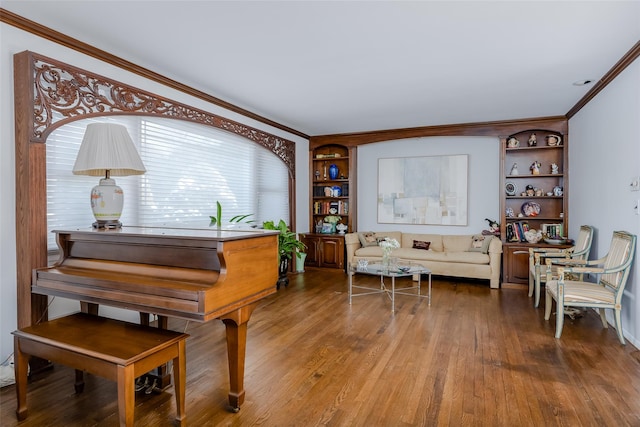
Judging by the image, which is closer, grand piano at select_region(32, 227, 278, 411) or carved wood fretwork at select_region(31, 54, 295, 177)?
grand piano at select_region(32, 227, 278, 411)

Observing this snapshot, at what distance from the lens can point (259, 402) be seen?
2141 millimetres

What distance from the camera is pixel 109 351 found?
170 centimetres

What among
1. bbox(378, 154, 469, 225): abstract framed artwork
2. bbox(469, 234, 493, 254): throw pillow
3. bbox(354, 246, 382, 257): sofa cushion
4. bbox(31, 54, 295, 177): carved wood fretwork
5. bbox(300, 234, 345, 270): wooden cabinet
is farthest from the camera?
bbox(300, 234, 345, 270): wooden cabinet

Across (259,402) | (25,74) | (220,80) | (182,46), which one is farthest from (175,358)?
(220,80)

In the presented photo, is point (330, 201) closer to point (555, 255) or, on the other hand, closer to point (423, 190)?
point (423, 190)

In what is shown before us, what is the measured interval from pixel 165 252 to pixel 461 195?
210 inches

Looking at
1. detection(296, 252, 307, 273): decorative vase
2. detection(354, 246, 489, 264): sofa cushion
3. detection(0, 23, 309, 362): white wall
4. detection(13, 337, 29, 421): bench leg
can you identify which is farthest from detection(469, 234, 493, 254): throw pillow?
detection(0, 23, 309, 362): white wall

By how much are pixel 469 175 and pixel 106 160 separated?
18.1ft

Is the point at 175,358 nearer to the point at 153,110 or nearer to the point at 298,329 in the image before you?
the point at 298,329

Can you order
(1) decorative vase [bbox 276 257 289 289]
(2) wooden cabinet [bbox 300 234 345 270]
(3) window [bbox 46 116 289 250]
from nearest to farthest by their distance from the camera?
(3) window [bbox 46 116 289 250] → (1) decorative vase [bbox 276 257 289 289] → (2) wooden cabinet [bbox 300 234 345 270]

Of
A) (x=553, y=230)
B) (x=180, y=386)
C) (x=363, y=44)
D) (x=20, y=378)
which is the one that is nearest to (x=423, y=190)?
(x=553, y=230)

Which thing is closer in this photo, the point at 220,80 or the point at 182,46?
the point at 182,46

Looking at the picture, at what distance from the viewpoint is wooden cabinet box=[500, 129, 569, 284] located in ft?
17.2

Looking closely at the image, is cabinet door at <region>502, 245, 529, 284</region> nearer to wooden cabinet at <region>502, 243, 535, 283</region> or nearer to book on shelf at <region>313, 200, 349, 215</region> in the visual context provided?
wooden cabinet at <region>502, 243, 535, 283</region>
